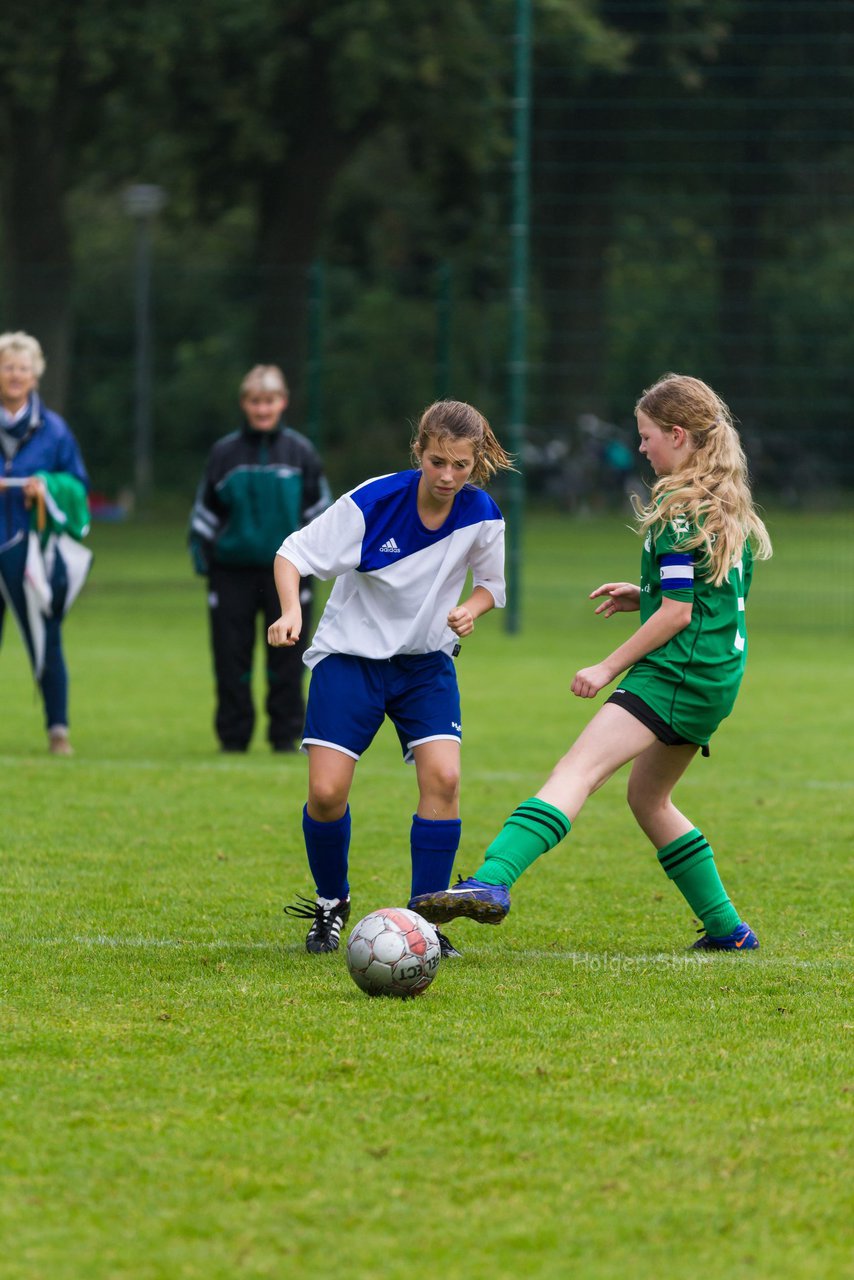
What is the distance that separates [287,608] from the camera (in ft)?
17.5

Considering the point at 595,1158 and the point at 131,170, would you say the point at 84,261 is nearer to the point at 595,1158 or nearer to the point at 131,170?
the point at 131,170

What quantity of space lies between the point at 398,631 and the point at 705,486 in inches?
38.4

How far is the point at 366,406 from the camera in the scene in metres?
28.1

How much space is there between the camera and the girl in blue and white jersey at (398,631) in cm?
556

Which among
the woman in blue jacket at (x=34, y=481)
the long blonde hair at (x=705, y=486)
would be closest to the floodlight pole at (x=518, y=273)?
the woman in blue jacket at (x=34, y=481)

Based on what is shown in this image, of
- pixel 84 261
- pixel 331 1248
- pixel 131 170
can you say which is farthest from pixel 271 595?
pixel 84 261

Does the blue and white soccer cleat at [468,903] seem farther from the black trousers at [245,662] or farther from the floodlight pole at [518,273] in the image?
the floodlight pole at [518,273]

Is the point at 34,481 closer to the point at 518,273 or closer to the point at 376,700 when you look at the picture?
the point at 376,700

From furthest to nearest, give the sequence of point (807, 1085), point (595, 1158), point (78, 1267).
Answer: point (807, 1085)
point (595, 1158)
point (78, 1267)

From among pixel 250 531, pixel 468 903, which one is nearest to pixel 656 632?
pixel 468 903

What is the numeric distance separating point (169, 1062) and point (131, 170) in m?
27.4

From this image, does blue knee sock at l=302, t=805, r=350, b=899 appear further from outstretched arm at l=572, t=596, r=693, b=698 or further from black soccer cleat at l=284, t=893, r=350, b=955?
outstretched arm at l=572, t=596, r=693, b=698

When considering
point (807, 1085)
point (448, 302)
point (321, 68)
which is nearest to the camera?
point (807, 1085)

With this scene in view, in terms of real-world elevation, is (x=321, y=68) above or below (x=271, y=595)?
above
